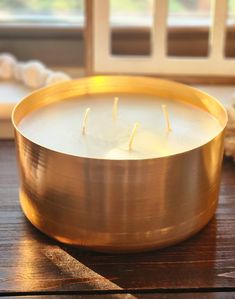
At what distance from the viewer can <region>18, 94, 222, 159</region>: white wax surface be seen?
647mm

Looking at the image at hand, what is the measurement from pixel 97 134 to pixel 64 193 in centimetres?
10

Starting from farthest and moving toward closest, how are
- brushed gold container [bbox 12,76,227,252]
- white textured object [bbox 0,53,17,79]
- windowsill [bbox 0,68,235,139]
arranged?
white textured object [bbox 0,53,17,79] → windowsill [bbox 0,68,235,139] → brushed gold container [bbox 12,76,227,252]

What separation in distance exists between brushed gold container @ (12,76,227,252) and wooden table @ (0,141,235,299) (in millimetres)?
15

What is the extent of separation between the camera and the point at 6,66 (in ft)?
3.43

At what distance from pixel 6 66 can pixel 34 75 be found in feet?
0.25

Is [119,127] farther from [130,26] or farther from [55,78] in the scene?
[130,26]

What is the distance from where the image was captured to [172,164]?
23.0 inches

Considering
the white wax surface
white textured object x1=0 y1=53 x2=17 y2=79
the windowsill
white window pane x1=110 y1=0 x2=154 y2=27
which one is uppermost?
white window pane x1=110 y1=0 x2=154 y2=27

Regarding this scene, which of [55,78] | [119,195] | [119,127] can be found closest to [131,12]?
[55,78]

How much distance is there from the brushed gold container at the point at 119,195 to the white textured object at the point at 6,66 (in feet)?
1.28

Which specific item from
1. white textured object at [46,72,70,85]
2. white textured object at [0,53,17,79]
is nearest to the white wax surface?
white textured object at [46,72,70,85]

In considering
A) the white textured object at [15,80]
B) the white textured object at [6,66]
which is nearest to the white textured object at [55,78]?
the white textured object at [15,80]

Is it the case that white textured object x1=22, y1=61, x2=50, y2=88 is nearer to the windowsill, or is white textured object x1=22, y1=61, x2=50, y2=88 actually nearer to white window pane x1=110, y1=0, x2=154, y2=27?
the windowsill

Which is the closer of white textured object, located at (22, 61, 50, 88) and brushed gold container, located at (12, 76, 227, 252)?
brushed gold container, located at (12, 76, 227, 252)
